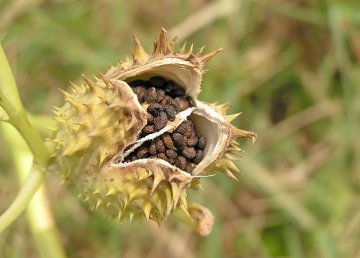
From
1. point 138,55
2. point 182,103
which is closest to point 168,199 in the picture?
point 182,103

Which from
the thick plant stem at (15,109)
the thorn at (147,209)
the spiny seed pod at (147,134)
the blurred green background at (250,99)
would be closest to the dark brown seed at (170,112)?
the spiny seed pod at (147,134)

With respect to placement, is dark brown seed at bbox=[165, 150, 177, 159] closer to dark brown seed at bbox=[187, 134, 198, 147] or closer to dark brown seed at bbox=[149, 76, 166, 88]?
dark brown seed at bbox=[187, 134, 198, 147]

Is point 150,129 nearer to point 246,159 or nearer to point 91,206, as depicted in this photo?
point 91,206

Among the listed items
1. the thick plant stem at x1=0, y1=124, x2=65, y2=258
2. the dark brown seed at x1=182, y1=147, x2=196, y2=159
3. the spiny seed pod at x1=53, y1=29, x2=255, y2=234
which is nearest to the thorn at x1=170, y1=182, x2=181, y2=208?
the spiny seed pod at x1=53, y1=29, x2=255, y2=234

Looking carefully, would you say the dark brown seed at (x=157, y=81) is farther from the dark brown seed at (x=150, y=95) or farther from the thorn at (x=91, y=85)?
the thorn at (x=91, y=85)

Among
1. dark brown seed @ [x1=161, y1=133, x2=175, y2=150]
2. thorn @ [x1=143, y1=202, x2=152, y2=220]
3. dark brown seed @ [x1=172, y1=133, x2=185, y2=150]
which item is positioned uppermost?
dark brown seed @ [x1=172, y1=133, x2=185, y2=150]

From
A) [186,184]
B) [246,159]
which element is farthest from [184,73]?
[246,159]
